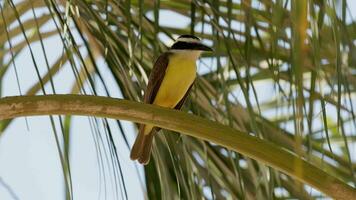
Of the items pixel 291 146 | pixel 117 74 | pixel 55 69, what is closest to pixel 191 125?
pixel 117 74

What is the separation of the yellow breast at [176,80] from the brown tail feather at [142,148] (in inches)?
24.9

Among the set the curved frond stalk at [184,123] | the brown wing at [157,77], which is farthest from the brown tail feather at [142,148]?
the curved frond stalk at [184,123]

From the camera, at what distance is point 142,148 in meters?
2.93

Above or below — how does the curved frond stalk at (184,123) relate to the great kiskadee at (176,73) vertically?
below

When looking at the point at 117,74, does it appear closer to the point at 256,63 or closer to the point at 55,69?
the point at 55,69

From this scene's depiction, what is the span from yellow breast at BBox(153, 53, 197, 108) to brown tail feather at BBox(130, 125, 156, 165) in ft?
2.08

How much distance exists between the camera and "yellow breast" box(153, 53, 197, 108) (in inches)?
147

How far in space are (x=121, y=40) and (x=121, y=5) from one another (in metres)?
0.13

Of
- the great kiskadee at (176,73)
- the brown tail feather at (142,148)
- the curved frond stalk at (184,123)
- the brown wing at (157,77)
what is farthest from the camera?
the great kiskadee at (176,73)

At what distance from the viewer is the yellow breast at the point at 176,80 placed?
374 centimetres

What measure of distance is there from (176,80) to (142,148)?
92 centimetres

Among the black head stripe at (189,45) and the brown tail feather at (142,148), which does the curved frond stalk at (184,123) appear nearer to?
the brown tail feather at (142,148)

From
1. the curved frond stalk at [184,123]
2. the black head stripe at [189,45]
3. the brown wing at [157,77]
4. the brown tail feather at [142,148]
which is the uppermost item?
the black head stripe at [189,45]

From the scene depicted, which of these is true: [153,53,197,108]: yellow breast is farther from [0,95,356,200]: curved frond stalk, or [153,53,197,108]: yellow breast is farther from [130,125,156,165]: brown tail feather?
[0,95,356,200]: curved frond stalk
